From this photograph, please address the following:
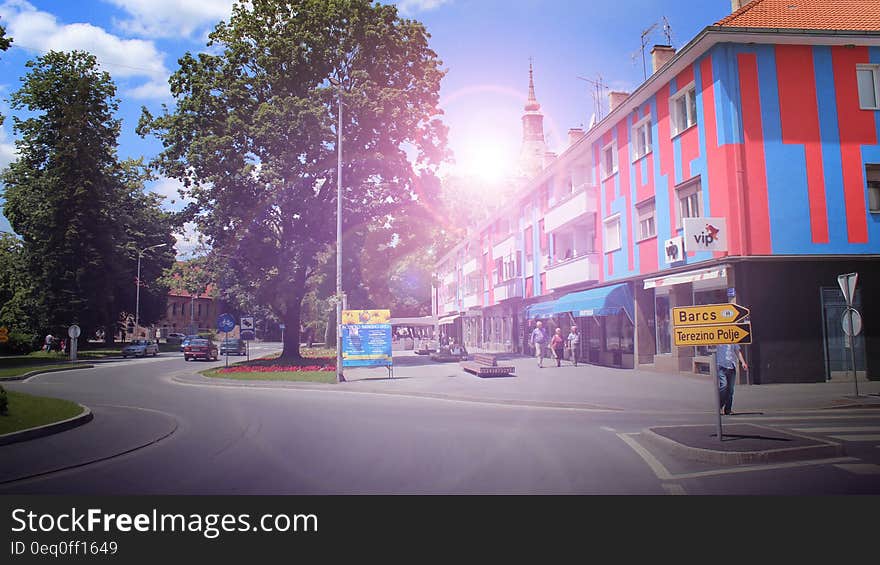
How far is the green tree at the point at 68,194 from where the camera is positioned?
21656 millimetres

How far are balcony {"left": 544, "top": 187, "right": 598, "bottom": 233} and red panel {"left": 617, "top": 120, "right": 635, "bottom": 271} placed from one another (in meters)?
2.20

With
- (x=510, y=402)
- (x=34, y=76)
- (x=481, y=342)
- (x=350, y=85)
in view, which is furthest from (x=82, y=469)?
(x=481, y=342)

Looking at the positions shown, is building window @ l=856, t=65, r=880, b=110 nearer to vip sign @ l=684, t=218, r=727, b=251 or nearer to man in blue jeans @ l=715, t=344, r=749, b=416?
vip sign @ l=684, t=218, r=727, b=251

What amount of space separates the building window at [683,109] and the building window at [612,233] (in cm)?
512

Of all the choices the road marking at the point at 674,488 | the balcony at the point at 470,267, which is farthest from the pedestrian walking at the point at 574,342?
the balcony at the point at 470,267

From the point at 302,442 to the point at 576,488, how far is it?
4.73 m

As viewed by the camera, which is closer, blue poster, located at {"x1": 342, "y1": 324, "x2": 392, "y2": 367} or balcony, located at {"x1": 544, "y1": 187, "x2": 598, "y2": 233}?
blue poster, located at {"x1": 342, "y1": 324, "x2": 392, "y2": 367}

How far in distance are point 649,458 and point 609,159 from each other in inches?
838

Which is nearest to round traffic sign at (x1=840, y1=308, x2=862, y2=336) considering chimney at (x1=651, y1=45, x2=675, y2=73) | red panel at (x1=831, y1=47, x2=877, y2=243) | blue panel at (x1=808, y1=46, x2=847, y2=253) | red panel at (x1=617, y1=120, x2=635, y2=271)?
blue panel at (x1=808, y1=46, x2=847, y2=253)

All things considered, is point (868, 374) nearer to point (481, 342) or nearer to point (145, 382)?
point (145, 382)

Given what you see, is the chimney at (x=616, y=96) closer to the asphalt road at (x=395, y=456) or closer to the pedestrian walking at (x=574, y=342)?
the pedestrian walking at (x=574, y=342)

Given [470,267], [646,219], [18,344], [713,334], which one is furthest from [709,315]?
[470,267]

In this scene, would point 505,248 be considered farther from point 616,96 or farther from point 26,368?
point 26,368

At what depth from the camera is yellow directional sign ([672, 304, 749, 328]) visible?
8.95 m
